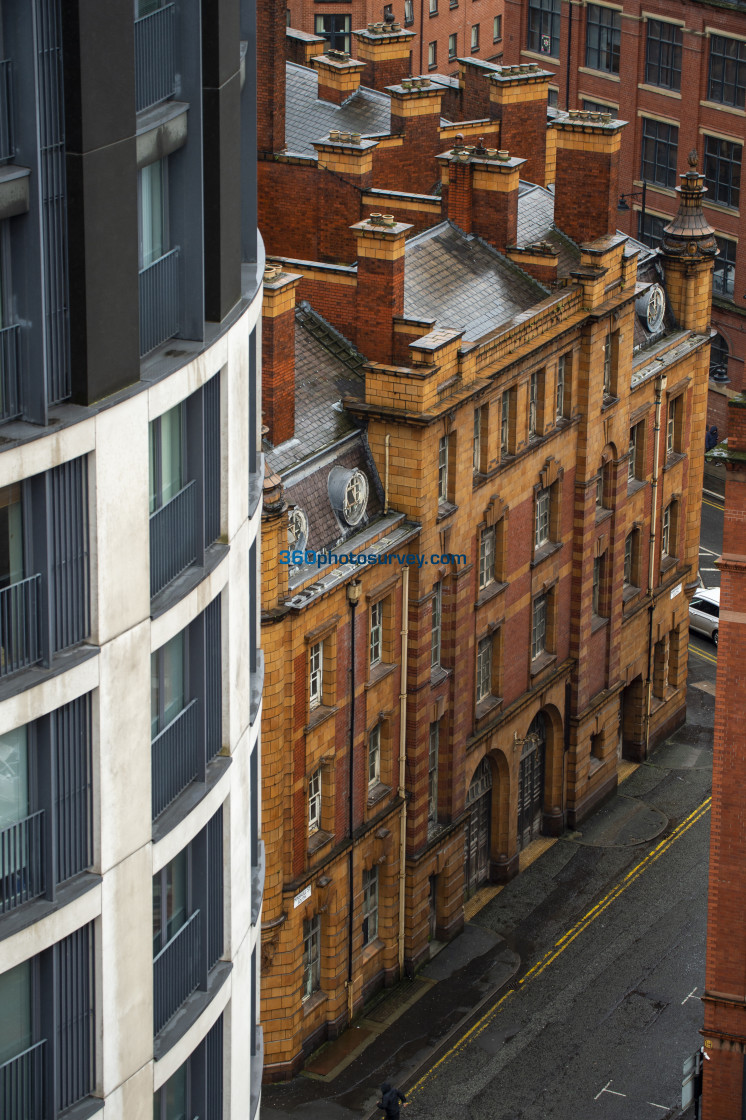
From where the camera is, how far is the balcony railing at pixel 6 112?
24.6 meters

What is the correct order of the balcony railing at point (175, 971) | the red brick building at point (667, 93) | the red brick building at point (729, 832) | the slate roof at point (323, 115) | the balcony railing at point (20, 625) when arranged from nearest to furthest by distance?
1. the balcony railing at point (20, 625)
2. the balcony railing at point (175, 971)
3. the red brick building at point (729, 832)
4. the slate roof at point (323, 115)
5. the red brick building at point (667, 93)

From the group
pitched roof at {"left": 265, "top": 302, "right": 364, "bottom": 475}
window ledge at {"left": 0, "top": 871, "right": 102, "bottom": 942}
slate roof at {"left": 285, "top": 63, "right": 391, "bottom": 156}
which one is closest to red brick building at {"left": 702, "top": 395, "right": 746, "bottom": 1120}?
pitched roof at {"left": 265, "top": 302, "right": 364, "bottom": 475}

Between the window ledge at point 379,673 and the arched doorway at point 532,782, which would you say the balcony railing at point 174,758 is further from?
the arched doorway at point 532,782

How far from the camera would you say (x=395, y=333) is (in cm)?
6138

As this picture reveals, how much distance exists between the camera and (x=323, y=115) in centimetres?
7544

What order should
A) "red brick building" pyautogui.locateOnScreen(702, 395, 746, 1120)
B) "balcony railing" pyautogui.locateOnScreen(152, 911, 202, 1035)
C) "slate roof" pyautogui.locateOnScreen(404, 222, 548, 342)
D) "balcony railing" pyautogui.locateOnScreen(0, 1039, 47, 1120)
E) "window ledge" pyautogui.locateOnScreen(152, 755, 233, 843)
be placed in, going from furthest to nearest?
"slate roof" pyautogui.locateOnScreen(404, 222, 548, 342) → "red brick building" pyautogui.locateOnScreen(702, 395, 746, 1120) → "balcony railing" pyautogui.locateOnScreen(152, 911, 202, 1035) → "window ledge" pyautogui.locateOnScreen(152, 755, 233, 843) → "balcony railing" pyautogui.locateOnScreen(0, 1039, 47, 1120)

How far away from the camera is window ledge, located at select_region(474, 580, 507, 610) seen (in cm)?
6481

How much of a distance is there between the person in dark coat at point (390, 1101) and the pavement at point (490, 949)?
1758 mm

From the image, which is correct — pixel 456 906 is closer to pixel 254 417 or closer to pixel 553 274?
pixel 553 274

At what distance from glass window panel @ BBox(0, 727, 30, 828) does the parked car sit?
62.6 meters

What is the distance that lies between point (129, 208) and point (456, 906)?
1682 inches

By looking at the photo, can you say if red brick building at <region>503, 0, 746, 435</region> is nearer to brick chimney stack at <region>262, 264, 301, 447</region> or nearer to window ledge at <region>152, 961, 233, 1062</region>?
brick chimney stack at <region>262, 264, 301, 447</region>

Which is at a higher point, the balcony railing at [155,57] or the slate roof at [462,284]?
the balcony railing at [155,57]

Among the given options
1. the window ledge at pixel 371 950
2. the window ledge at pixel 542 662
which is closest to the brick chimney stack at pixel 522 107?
the window ledge at pixel 542 662
